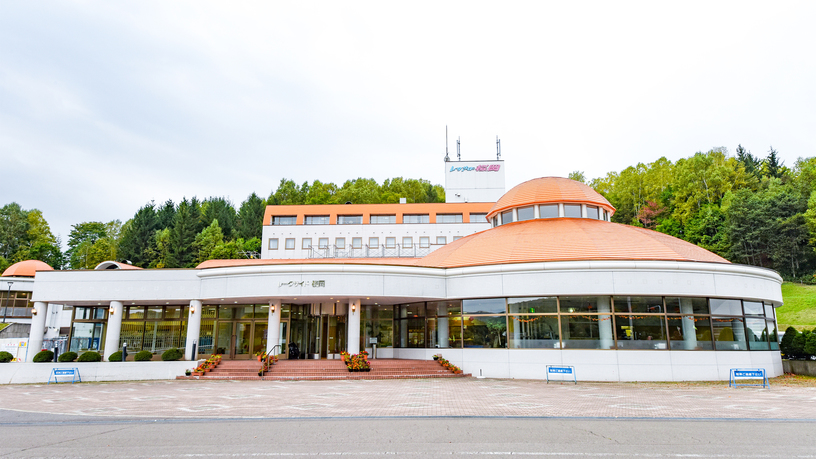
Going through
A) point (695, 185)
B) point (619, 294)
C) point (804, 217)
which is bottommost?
point (619, 294)

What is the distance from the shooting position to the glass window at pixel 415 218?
4961cm

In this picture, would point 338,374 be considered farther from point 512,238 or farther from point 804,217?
point 804,217

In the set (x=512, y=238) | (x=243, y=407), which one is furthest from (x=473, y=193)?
(x=243, y=407)

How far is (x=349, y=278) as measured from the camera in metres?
24.5

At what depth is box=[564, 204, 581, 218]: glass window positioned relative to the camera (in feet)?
96.1

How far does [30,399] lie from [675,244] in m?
29.0

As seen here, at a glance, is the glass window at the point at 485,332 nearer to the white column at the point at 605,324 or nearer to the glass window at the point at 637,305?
the white column at the point at 605,324

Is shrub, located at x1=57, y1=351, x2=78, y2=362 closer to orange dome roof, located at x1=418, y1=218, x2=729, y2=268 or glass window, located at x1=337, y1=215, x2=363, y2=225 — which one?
orange dome roof, located at x1=418, y1=218, x2=729, y2=268

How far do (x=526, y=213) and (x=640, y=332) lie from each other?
10.3m

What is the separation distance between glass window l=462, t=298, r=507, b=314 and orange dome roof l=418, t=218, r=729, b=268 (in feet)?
6.08

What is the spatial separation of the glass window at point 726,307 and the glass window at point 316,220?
1411 inches

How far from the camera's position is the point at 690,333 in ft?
72.1

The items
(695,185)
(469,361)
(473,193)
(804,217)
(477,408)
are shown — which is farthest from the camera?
(695,185)

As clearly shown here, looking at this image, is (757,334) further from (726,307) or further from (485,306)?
(485,306)
